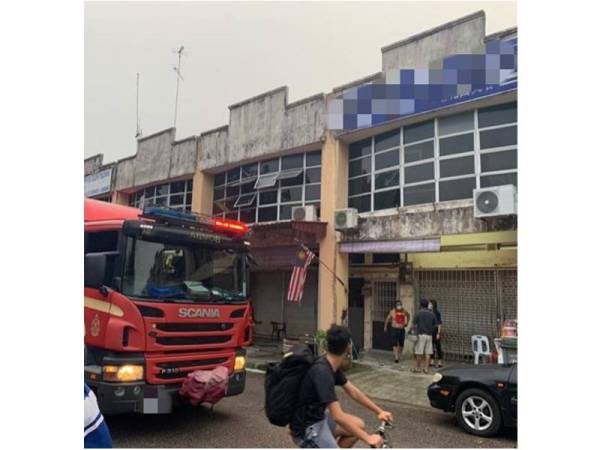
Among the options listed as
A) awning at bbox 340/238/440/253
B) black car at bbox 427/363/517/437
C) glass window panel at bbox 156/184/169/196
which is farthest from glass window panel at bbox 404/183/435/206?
glass window panel at bbox 156/184/169/196

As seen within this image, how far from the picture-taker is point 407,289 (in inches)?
486

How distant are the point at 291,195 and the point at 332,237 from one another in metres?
2.16

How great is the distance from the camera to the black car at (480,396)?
5.66 metres

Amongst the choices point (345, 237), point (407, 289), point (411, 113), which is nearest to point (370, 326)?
point (407, 289)

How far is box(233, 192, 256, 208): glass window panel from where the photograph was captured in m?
14.4

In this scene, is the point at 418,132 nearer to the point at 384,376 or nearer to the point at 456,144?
the point at 456,144

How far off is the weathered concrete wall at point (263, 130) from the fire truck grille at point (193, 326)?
25.1 ft

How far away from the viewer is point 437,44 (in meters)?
10.6

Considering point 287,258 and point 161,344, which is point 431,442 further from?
point 287,258

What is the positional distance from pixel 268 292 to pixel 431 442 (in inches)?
411

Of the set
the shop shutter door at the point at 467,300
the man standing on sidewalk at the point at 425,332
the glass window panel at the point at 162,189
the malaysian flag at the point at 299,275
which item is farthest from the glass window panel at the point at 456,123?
the glass window panel at the point at 162,189

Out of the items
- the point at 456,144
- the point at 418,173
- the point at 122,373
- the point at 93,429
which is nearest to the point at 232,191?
the point at 418,173

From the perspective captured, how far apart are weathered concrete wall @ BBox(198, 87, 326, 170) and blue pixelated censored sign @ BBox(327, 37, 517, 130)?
706mm

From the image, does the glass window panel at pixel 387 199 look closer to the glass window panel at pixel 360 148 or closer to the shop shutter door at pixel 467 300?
the glass window panel at pixel 360 148
